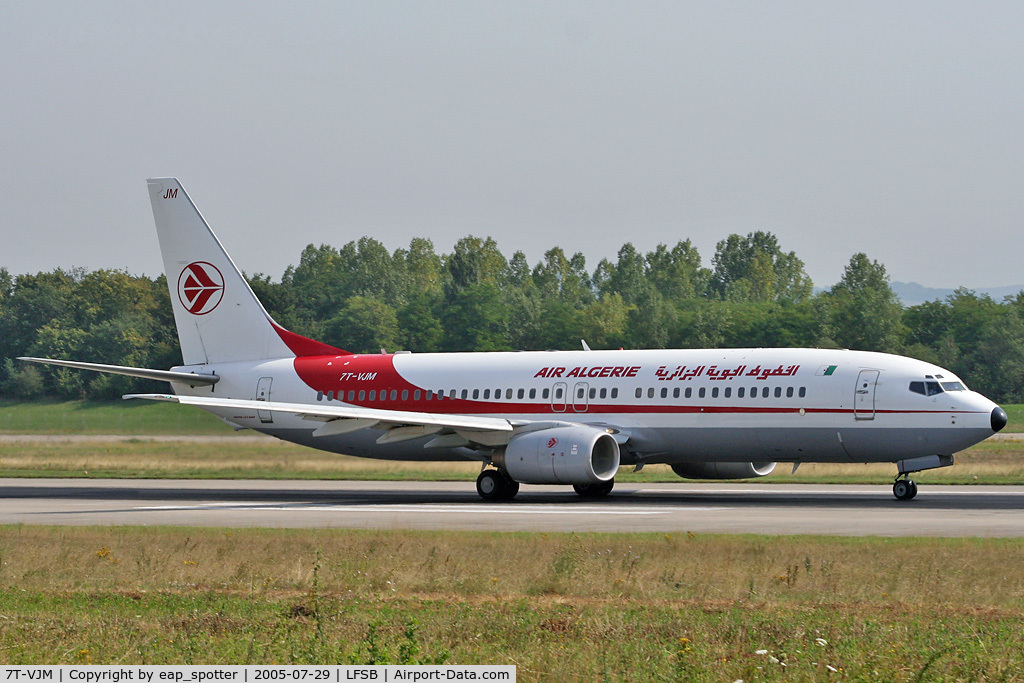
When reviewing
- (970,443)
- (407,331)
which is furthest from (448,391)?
(407,331)

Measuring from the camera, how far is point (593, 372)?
35.2 m

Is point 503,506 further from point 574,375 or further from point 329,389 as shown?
point 329,389

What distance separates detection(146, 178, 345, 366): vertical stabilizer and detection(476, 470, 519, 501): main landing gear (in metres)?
9.45

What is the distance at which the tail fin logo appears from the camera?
136 ft

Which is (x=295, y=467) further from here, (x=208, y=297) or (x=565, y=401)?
(x=565, y=401)

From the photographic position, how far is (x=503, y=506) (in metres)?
31.5

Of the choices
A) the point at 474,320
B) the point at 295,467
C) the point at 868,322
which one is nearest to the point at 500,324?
the point at 474,320

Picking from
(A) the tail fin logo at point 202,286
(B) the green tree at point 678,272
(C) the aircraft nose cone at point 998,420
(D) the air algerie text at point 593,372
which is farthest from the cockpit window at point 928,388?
(B) the green tree at point 678,272

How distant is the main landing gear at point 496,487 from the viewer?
33562 millimetres

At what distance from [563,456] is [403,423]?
4.31 metres

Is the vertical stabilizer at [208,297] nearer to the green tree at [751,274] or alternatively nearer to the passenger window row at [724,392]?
the passenger window row at [724,392]

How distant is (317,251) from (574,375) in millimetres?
162928

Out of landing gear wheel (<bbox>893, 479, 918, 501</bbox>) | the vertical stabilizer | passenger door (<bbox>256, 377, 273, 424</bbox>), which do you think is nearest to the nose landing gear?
landing gear wheel (<bbox>893, 479, 918, 501</bbox>)

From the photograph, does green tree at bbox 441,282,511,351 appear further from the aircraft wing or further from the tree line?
the aircraft wing
